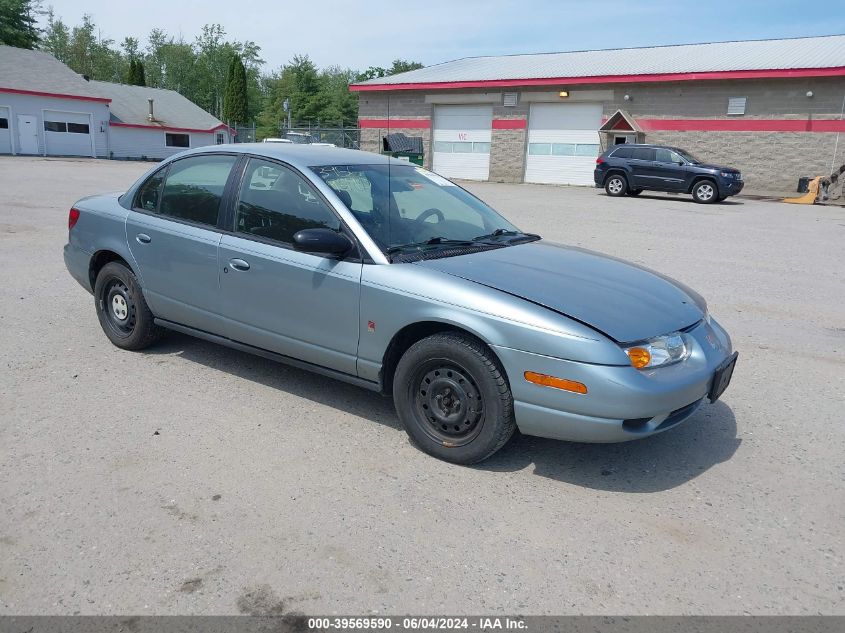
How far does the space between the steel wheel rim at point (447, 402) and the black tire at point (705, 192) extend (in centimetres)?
1942

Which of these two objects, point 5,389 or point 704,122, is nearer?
point 5,389

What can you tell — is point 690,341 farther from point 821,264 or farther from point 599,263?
point 821,264

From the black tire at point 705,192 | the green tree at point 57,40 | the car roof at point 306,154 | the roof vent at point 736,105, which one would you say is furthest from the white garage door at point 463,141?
the green tree at point 57,40

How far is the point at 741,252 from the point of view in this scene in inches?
434

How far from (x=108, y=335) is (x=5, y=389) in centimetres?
102

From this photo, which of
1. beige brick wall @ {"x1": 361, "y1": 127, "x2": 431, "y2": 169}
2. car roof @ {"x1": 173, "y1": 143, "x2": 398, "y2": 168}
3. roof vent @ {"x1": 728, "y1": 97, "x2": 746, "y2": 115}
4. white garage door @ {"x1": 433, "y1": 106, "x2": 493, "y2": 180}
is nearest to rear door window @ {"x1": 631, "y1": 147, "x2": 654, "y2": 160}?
roof vent @ {"x1": 728, "y1": 97, "x2": 746, "y2": 115}

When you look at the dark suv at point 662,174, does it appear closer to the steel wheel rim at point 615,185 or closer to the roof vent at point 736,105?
the steel wheel rim at point 615,185

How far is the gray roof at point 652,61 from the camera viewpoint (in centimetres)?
2669

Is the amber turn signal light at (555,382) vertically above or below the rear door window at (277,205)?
below

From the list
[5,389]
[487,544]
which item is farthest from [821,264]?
[5,389]

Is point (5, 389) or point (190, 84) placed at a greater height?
point (190, 84)

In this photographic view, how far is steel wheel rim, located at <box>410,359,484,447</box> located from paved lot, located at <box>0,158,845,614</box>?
0.18 meters

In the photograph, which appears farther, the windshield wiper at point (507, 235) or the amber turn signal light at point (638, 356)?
the windshield wiper at point (507, 235)

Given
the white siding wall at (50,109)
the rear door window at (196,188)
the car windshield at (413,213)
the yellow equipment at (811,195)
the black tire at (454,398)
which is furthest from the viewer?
the white siding wall at (50,109)
